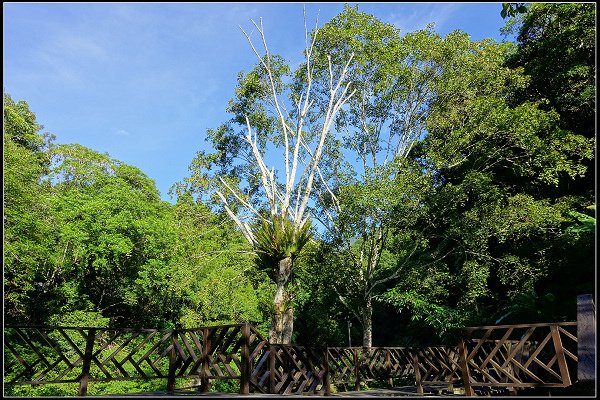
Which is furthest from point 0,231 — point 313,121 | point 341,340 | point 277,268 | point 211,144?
point 341,340

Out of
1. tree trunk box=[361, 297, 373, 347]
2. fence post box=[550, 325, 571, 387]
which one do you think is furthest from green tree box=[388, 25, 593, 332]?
fence post box=[550, 325, 571, 387]

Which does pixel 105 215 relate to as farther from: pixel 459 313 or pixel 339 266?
pixel 459 313

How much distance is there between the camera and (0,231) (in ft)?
16.3

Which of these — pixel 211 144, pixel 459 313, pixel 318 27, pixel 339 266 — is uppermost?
→ pixel 318 27

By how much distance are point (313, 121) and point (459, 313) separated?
9.50 metres

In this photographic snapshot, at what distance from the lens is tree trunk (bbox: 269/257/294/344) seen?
39.7 ft

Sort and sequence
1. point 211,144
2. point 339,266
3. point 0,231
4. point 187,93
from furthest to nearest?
point 211,144 → point 339,266 → point 187,93 → point 0,231

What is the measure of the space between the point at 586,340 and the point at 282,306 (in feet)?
29.6

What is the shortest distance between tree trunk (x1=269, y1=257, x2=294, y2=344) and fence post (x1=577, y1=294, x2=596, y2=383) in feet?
28.9

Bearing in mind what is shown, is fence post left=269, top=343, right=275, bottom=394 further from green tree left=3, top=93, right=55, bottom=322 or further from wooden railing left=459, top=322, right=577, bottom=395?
green tree left=3, top=93, right=55, bottom=322

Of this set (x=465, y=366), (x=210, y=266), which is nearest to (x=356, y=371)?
(x=465, y=366)

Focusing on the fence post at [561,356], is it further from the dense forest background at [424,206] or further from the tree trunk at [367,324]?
the tree trunk at [367,324]

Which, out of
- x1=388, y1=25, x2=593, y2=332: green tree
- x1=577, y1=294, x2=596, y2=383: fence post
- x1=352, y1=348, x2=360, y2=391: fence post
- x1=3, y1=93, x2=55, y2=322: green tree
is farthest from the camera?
x1=3, y1=93, x2=55, y2=322: green tree

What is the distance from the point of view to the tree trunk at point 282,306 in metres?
12.1
